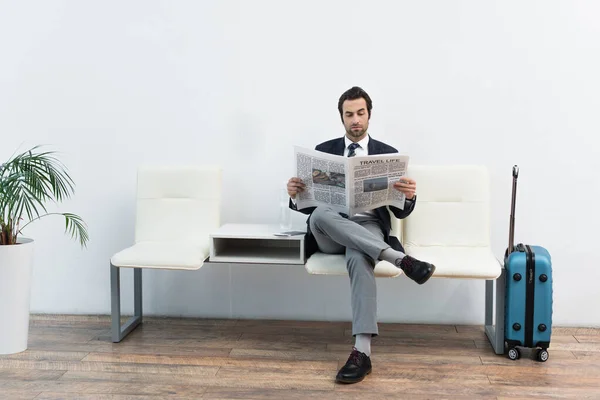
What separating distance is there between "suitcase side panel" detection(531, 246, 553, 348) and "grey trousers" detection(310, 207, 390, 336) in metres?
0.69

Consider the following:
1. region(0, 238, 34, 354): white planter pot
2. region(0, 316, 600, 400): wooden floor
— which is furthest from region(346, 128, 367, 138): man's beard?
region(0, 238, 34, 354): white planter pot

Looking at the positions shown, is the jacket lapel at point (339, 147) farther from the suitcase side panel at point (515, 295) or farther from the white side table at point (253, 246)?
the suitcase side panel at point (515, 295)

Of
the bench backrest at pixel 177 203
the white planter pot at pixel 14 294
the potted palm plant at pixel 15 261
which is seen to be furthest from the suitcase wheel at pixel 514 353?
the white planter pot at pixel 14 294

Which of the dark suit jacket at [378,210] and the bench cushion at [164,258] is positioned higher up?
the dark suit jacket at [378,210]

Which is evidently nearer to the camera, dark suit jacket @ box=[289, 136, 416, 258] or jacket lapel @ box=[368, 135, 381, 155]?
dark suit jacket @ box=[289, 136, 416, 258]

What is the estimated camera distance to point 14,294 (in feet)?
9.87

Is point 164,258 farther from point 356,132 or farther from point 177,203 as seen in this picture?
point 356,132

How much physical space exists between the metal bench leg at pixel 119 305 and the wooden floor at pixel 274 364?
47 mm

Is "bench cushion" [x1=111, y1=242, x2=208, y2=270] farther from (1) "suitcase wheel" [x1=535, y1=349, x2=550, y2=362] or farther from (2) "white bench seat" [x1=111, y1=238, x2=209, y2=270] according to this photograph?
(1) "suitcase wheel" [x1=535, y1=349, x2=550, y2=362]

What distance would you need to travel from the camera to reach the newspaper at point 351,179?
2.75 metres

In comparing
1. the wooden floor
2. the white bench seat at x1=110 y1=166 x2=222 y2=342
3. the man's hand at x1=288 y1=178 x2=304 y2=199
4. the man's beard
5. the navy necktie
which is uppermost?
the man's beard

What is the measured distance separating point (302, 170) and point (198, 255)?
2.07ft

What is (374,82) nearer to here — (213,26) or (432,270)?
(213,26)

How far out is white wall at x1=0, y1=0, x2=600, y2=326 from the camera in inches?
134
